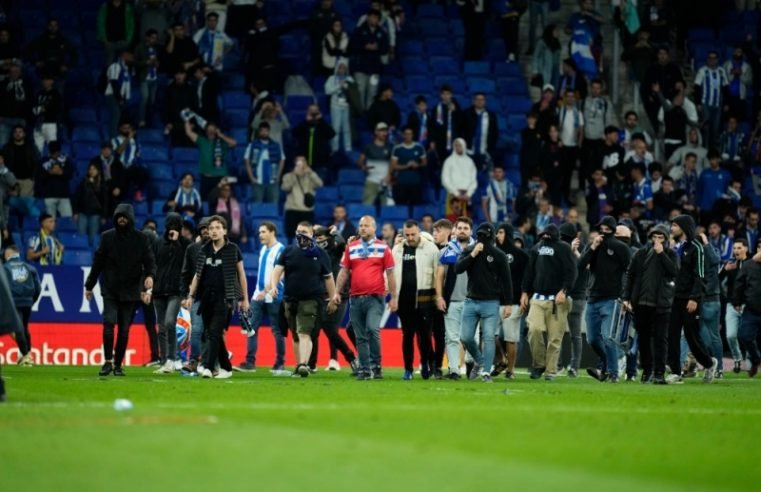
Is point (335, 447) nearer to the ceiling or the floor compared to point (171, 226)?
nearer to the floor

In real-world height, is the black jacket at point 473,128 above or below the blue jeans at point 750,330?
above

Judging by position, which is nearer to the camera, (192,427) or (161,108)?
(192,427)

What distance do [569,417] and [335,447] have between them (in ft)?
13.3

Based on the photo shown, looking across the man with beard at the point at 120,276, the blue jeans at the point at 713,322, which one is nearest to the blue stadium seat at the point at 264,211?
the man with beard at the point at 120,276

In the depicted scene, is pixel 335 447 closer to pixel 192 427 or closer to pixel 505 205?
pixel 192 427

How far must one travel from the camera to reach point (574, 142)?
116ft

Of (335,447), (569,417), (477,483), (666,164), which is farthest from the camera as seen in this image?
(666,164)

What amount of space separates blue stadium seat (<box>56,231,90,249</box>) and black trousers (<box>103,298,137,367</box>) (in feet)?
30.0

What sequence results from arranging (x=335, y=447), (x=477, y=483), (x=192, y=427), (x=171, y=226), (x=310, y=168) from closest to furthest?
(x=477, y=483)
(x=335, y=447)
(x=192, y=427)
(x=171, y=226)
(x=310, y=168)

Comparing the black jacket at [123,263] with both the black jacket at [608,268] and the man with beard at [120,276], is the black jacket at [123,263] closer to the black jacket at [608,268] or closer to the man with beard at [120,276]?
the man with beard at [120,276]

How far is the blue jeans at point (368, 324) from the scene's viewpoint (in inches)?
940

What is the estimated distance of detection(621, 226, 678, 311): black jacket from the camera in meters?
23.5

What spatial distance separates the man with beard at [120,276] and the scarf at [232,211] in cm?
854

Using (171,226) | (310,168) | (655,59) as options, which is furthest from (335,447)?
(655,59)
